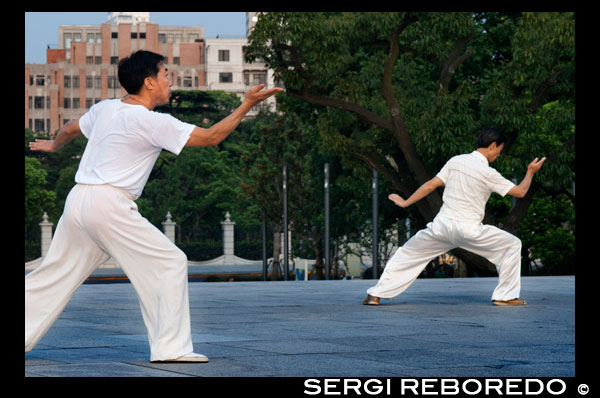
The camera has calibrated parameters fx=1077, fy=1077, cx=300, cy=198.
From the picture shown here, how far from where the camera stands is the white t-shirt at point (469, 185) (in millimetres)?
9969

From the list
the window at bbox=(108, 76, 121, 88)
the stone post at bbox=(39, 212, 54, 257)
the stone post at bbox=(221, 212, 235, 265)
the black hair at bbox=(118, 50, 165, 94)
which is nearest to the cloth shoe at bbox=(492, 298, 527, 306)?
the black hair at bbox=(118, 50, 165, 94)

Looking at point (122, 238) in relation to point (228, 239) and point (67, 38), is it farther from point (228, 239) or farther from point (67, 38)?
point (67, 38)

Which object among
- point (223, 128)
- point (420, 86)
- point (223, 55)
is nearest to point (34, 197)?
point (420, 86)

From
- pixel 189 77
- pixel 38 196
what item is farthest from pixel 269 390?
pixel 189 77

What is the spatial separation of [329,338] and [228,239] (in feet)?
154

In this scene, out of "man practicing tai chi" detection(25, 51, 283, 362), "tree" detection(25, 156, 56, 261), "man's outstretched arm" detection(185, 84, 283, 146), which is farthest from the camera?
"tree" detection(25, 156, 56, 261)

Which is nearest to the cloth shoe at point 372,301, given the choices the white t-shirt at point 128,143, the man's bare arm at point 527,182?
the man's bare arm at point 527,182

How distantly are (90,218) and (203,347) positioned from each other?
148 cm

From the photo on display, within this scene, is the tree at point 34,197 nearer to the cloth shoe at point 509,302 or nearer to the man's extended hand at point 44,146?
the cloth shoe at point 509,302

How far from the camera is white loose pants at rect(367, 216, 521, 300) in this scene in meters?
10.2

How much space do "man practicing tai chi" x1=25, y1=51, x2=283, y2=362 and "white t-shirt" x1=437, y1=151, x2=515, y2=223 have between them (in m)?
4.79

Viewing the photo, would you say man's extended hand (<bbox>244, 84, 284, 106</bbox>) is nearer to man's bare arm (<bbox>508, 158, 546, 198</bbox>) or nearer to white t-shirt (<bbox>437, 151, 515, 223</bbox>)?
man's bare arm (<bbox>508, 158, 546, 198</bbox>)

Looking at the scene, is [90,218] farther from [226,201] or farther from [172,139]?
[226,201]

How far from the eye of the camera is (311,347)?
6641 millimetres
